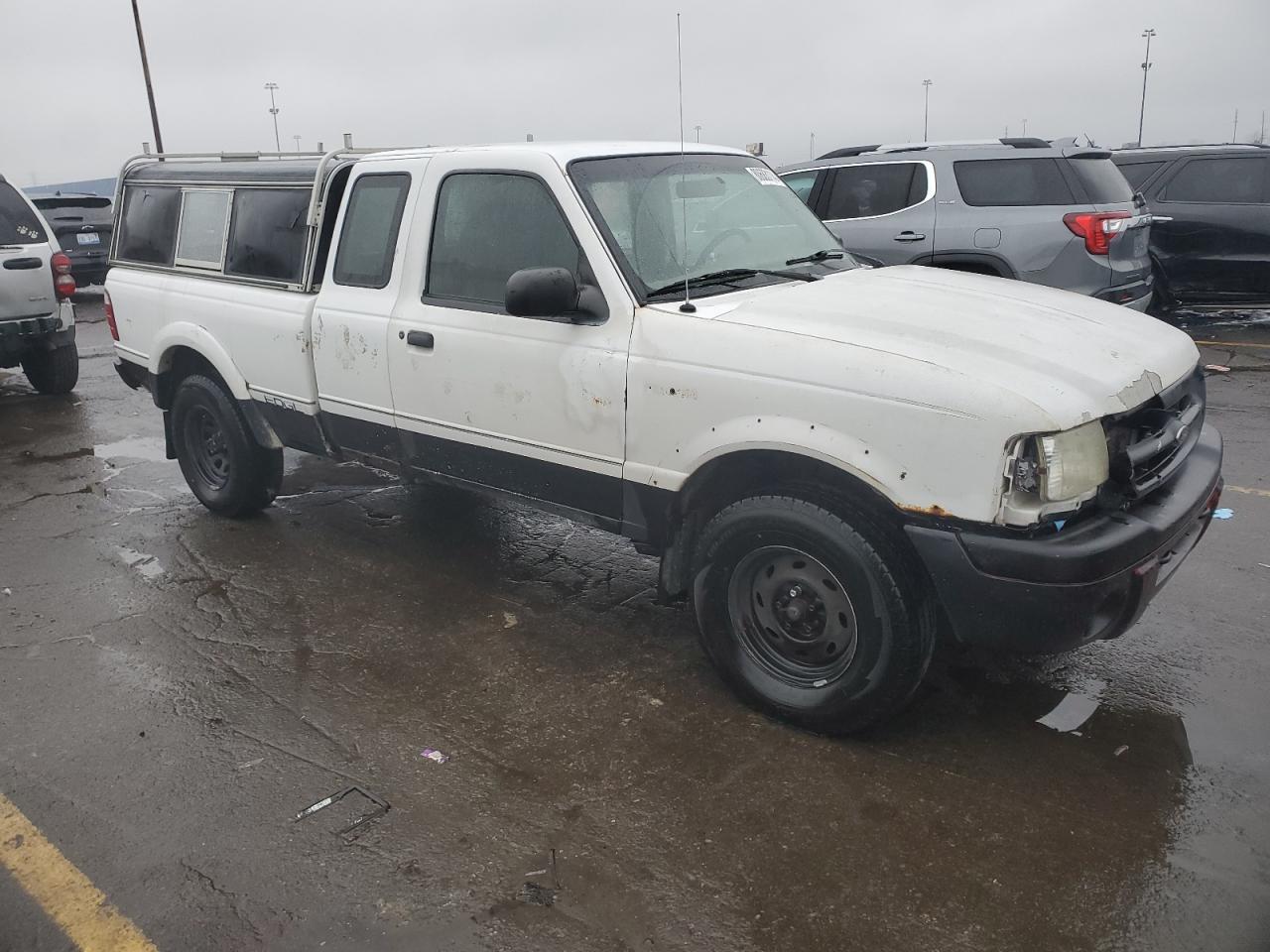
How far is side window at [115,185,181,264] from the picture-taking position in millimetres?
5609

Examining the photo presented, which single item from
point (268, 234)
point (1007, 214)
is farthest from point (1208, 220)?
point (268, 234)

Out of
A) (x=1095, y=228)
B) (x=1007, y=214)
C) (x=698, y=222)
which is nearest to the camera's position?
(x=698, y=222)

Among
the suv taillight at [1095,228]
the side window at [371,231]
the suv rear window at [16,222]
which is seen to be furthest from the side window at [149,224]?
the suv taillight at [1095,228]

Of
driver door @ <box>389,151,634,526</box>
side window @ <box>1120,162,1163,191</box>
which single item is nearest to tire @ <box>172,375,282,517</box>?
driver door @ <box>389,151,634,526</box>

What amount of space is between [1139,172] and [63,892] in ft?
37.9

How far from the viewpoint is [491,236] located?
4031mm

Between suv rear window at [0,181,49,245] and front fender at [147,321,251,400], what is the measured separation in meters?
3.91

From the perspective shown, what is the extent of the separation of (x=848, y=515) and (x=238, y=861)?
6.84 ft

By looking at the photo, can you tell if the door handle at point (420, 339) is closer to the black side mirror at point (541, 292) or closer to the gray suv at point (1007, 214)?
the black side mirror at point (541, 292)

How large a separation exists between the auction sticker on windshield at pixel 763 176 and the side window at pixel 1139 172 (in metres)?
7.84

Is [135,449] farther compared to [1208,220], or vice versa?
[1208,220]

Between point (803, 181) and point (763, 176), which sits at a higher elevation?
point (763, 176)

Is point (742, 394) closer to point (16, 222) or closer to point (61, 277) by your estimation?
point (61, 277)

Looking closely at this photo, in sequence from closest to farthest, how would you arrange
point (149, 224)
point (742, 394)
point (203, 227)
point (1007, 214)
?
point (742, 394) → point (203, 227) → point (149, 224) → point (1007, 214)
